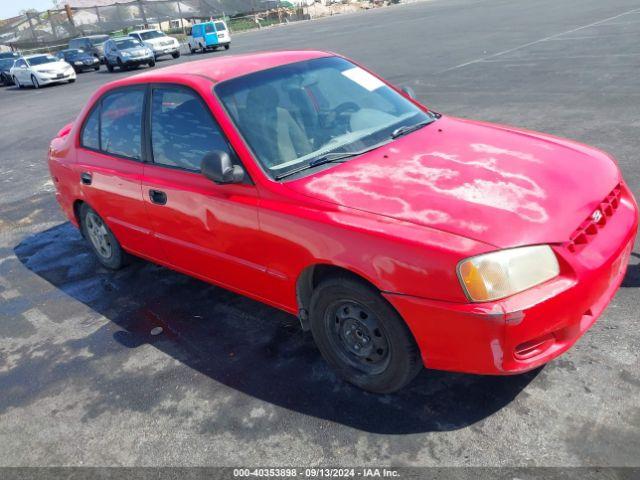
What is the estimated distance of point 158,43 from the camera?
2959cm

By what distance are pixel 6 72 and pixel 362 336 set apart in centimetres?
3026

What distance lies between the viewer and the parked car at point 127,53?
26.6 metres

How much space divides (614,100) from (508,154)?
22.0ft

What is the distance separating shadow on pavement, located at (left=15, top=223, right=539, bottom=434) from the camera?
298cm

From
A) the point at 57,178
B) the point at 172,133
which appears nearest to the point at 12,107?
the point at 57,178

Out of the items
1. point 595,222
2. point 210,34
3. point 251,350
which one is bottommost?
point 251,350

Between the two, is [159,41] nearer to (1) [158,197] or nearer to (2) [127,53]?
(2) [127,53]

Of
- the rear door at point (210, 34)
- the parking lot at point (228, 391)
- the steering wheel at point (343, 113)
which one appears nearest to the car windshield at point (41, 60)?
the rear door at point (210, 34)

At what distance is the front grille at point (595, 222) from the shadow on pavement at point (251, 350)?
80cm

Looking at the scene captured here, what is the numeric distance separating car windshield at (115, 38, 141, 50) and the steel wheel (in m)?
24.5

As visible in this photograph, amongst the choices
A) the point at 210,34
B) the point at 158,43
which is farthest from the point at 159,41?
the point at 210,34

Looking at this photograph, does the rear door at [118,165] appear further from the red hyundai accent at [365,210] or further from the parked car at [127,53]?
the parked car at [127,53]

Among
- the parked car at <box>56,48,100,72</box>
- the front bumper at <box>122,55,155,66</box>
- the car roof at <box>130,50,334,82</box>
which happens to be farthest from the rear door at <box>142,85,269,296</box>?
the parked car at <box>56,48,100,72</box>

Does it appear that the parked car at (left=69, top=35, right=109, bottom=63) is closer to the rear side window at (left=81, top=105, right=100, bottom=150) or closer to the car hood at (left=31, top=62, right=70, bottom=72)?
the car hood at (left=31, top=62, right=70, bottom=72)
